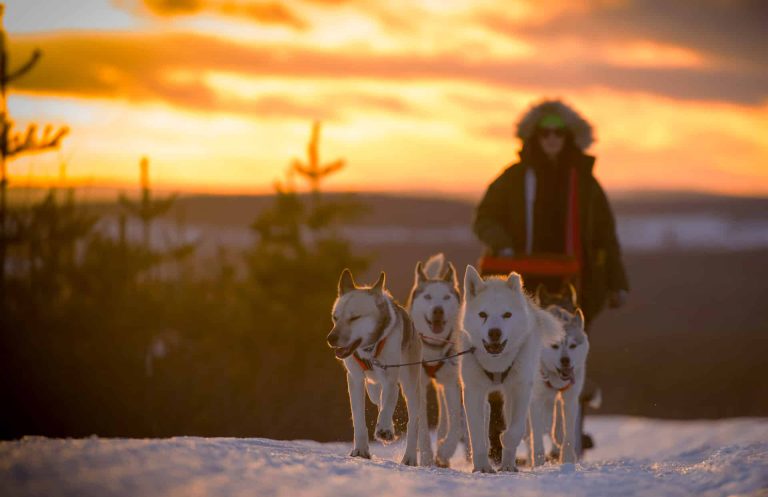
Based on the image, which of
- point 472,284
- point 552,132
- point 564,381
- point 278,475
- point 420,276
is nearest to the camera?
point 278,475

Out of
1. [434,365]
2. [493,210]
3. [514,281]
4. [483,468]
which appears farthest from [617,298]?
[483,468]

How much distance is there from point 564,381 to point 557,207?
5.82 feet

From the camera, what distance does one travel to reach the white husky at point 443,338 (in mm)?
8086

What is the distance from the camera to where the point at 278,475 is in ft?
20.6

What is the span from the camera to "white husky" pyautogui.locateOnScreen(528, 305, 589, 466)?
8.54 metres

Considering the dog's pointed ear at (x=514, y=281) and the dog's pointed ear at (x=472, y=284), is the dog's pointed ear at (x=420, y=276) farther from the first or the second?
the dog's pointed ear at (x=514, y=281)

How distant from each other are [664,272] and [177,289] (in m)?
90.8

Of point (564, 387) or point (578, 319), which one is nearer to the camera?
point (564, 387)

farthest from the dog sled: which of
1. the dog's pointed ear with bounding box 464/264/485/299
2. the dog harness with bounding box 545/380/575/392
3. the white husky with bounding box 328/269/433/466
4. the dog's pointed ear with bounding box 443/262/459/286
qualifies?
the dog's pointed ear with bounding box 464/264/485/299

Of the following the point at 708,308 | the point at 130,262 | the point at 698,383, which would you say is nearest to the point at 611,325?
the point at 708,308

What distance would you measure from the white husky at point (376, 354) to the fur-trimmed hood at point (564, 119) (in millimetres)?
2781

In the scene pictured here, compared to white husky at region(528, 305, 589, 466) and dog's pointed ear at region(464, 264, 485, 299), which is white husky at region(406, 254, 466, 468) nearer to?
dog's pointed ear at region(464, 264, 485, 299)

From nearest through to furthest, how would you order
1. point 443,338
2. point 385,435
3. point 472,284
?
point 385,435, point 472,284, point 443,338

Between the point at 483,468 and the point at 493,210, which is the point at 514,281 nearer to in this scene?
the point at 483,468
